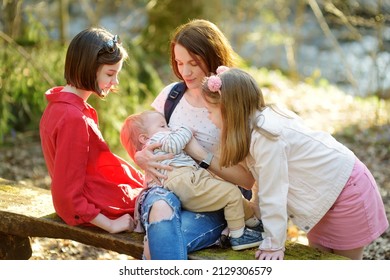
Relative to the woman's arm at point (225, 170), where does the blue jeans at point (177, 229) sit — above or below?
below

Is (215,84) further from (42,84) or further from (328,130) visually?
(328,130)

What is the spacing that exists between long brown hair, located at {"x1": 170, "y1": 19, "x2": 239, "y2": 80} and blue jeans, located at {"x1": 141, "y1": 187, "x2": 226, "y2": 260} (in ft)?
2.08

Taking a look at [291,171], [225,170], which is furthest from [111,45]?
[291,171]

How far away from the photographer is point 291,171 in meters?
2.94

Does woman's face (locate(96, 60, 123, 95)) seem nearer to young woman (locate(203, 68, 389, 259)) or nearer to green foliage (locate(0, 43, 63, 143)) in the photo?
young woman (locate(203, 68, 389, 259))

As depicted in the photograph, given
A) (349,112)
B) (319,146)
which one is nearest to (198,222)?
(319,146)

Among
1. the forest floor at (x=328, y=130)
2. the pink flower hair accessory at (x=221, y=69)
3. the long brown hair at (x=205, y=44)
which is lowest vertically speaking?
the forest floor at (x=328, y=130)

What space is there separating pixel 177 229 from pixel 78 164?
0.54 metres

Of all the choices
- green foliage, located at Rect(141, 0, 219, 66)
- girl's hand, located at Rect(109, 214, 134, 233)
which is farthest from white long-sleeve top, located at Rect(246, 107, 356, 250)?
green foliage, located at Rect(141, 0, 219, 66)

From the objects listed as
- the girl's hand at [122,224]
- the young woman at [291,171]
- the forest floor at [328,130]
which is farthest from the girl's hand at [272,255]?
the forest floor at [328,130]

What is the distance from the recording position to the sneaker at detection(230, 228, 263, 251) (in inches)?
119

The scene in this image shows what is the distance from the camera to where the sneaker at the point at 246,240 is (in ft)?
9.91

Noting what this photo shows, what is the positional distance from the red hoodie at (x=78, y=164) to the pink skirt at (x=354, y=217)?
37.2 inches

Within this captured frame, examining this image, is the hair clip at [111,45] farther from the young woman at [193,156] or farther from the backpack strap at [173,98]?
the backpack strap at [173,98]
